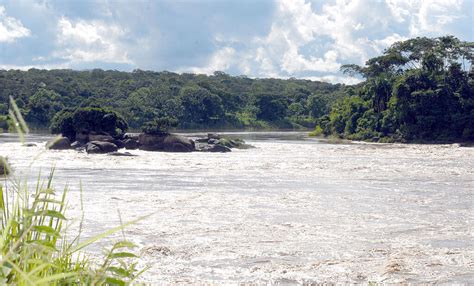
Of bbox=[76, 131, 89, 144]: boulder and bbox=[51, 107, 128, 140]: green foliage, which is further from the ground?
bbox=[51, 107, 128, 140]: green foliage

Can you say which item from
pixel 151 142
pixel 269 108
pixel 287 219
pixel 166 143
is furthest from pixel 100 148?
pixel 269 108

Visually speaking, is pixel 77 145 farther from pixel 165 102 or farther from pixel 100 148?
pixel 165 102

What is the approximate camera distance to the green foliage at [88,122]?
39406 mm

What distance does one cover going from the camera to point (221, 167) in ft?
87.8

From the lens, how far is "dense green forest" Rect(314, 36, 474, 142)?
50438 mm

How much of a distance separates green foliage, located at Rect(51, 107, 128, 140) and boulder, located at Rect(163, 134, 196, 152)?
455 centimetres

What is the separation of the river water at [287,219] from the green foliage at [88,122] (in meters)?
12.7

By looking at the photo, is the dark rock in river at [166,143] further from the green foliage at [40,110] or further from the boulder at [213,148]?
the green foliage at [40,110]

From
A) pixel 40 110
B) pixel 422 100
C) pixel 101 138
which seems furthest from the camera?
pixel 40 110

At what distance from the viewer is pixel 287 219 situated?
44.7 ft

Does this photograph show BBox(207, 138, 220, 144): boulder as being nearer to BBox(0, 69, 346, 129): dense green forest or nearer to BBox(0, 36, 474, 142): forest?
BBox(0, 36, 474, 142): forest

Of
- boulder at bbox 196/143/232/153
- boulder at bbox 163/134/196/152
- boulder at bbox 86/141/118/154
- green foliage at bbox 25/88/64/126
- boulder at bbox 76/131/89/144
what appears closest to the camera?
boulder at bbox 86/141/118/154

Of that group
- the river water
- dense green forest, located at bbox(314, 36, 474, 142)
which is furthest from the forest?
the river water

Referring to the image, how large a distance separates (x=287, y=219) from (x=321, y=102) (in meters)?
84.1
